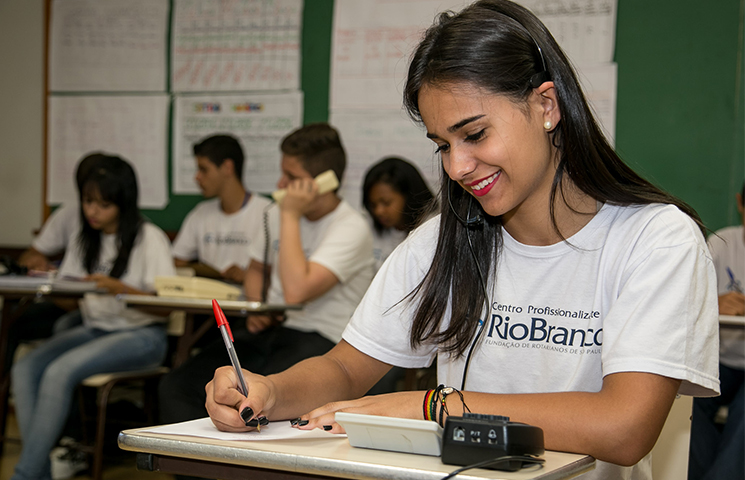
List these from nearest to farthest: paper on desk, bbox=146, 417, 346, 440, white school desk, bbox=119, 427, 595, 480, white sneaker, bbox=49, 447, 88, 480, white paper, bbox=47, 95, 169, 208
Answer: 1. white school desk, bbox=119, 427, 595, 480
2. paper on desk, bbox=146, 417, 346, 440
3. white sneaker, bbox=49, 447, 88, 480
4. white paper, bbox=47, 95, 169, 208

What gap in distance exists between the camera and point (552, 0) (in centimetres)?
354

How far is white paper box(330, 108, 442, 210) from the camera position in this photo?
150 inches

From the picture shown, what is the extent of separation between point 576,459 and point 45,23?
15.7 ft

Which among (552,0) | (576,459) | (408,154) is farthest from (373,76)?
(576,459)

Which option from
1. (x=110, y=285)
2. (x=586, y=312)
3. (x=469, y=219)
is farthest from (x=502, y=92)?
(x=110, y=285)

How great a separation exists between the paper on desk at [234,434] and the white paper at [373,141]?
278 centimetres

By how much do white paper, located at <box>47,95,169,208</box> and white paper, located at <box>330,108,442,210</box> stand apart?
46.3 inches

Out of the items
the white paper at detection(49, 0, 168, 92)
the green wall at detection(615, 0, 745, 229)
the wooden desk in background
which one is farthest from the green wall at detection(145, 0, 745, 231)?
the white paper at detection(49, 0, 168, 92)

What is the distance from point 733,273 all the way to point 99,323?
264 centimetres

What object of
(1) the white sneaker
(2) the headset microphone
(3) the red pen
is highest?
(2) the headset microphone

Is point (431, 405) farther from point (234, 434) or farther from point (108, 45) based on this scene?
point (108, 45)

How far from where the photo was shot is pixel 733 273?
9.31 feet

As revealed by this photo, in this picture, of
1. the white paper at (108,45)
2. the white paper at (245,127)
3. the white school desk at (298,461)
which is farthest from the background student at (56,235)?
the white school desk at (298,461)

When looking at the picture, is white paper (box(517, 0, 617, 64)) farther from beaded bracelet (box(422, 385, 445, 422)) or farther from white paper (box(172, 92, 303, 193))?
beaded bracelet (box(422, 385, 445, 422))
